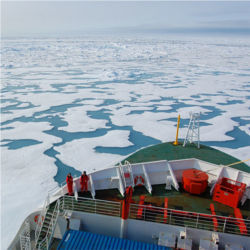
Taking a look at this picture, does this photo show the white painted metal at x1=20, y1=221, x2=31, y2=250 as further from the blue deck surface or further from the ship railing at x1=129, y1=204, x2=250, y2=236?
the ship railing at x1=129, y1=204, x2=250, y2=236

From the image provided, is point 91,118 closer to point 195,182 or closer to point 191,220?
point 195,182

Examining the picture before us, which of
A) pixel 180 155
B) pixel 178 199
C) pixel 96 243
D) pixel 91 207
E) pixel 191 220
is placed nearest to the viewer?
pixel 96 243

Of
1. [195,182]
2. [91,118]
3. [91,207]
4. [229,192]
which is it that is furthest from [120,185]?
[91,118]

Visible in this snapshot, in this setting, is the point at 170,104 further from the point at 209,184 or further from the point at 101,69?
the point at 101,69

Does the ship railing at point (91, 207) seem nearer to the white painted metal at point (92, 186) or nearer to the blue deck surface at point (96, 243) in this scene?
the white painted metal at point (92, 186)

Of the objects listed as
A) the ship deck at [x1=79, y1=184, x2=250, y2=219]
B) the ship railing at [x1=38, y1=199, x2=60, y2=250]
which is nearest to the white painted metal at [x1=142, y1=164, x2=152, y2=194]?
the ship deck at [x1=79, y1=184, x2=250, y2=219]

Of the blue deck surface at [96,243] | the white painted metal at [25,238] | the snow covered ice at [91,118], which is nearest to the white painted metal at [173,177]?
the blue deck surface at [96,243]

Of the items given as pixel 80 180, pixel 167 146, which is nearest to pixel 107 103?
pixel 167 146

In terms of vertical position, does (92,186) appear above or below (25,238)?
above
